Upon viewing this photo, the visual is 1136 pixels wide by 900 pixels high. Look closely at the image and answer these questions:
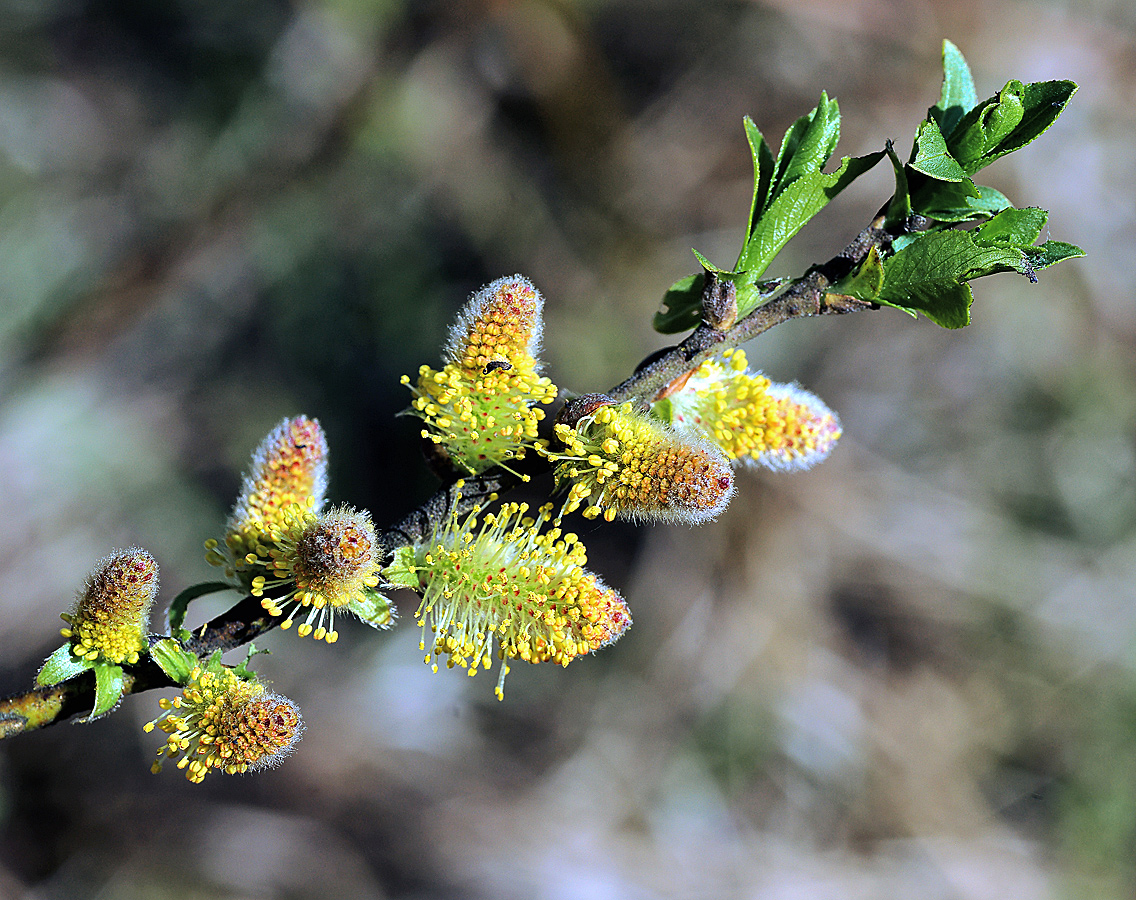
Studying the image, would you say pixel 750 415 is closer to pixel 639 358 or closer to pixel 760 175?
pixel 760 175

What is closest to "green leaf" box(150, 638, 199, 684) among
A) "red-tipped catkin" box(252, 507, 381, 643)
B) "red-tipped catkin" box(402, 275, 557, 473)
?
"red-tipped catkin" box(252, 507, 381, 643)

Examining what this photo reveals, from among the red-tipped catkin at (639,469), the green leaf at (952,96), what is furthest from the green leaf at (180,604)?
the green leaf at (952,96)

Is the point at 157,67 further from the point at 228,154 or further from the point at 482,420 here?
the point at 482,420

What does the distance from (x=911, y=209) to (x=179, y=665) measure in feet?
3.84

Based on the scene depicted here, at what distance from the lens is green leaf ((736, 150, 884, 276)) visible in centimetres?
110

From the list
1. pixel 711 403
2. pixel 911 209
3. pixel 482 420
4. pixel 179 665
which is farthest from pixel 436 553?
pixel 911 209

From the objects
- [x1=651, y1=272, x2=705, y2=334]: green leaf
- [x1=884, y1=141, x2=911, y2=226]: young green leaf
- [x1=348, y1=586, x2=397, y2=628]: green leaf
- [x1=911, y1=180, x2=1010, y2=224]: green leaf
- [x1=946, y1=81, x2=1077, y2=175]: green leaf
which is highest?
[x1=946, y1=81, x2=1077, y2=175]: green leaf

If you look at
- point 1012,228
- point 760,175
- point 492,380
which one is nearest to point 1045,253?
point 1012,228

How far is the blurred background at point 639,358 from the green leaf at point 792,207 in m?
2.66

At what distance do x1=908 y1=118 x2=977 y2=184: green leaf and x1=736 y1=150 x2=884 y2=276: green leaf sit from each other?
84mm

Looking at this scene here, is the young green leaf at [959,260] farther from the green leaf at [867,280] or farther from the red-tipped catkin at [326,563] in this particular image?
the red-tipped catkin at [326,563]

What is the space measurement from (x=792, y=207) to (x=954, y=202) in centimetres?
20

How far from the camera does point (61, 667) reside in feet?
3.42

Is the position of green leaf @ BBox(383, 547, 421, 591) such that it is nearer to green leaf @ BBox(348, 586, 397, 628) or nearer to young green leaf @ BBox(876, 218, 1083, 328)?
green leaf @ BBox(348, 586, 397, 628)
